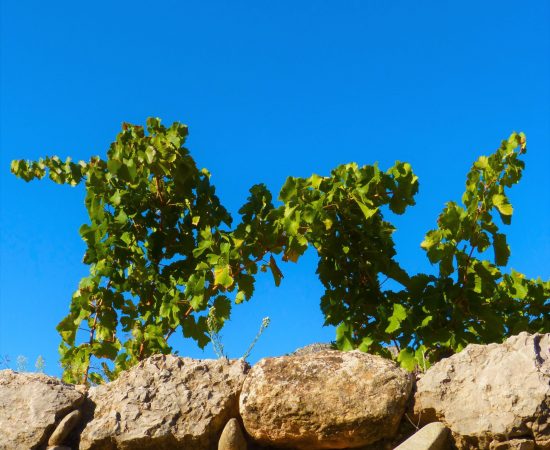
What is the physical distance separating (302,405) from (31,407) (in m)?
1.13

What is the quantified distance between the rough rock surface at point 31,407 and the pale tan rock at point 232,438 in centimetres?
65

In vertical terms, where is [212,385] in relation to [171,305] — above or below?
below

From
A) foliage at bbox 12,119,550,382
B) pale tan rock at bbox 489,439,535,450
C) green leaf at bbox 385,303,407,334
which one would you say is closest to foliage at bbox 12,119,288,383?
foliage at bbox 12,119,550,382

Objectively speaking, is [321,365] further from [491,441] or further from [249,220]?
[249,220]

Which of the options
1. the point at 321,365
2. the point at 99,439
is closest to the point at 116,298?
the point at 99,439

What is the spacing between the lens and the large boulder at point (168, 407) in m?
2.62

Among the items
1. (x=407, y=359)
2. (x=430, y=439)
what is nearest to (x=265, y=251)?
(x=407, y=359)

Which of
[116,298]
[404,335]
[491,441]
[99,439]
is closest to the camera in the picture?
[491,441]

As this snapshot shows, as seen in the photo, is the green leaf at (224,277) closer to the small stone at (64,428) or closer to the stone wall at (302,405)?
the stone wall at (302,405)

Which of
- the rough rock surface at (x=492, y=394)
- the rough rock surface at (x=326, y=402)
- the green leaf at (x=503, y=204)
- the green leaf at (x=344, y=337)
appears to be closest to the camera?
the rough rock surface at (x=492, y=394)

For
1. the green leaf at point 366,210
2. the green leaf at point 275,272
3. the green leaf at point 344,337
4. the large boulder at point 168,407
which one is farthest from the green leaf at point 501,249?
the large boulder at point 168,407

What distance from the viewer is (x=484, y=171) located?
3883 mm

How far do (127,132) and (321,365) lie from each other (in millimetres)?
2109

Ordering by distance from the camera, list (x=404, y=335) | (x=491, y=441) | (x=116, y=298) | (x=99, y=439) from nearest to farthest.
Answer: (x=491, y=441), (x=99, y=439), (x=404, y=335), (x=116, y=298)
